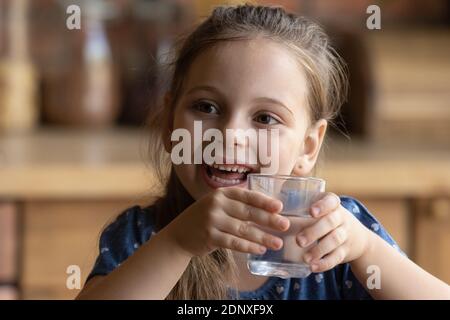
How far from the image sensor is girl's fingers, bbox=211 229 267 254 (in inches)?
36.2

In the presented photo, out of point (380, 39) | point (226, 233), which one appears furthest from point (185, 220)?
point (380, 39)

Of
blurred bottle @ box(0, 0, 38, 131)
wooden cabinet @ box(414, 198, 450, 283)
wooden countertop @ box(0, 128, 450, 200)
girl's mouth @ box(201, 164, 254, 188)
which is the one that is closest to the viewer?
girl's mouth @ box(201, 164, 254, 188)

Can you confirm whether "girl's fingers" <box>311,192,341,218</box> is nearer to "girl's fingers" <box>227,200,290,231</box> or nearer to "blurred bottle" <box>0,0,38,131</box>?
"girl's fingers" <box>227,200,290,231</box>

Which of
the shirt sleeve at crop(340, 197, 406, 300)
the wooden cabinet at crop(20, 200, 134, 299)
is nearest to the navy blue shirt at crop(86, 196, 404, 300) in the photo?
the shirt sleeve at crop(340, 197, 406, 300)

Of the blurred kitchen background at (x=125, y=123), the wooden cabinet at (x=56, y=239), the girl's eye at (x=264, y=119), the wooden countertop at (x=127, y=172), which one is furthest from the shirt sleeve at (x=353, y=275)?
the wooden cabinet at (x=56, y=239)

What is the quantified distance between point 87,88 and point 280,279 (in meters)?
1.53

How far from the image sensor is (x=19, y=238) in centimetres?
210

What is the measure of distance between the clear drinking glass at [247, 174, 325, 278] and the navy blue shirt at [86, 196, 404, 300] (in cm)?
26

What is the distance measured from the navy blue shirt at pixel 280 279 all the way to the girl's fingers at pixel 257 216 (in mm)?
306

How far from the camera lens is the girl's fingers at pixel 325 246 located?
0.94 metres

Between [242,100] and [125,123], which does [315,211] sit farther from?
[125,123]

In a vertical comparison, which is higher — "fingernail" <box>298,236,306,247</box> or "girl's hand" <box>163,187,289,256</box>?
"girl's hand" <box>163,187,289,256</box>

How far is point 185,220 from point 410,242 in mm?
1323
